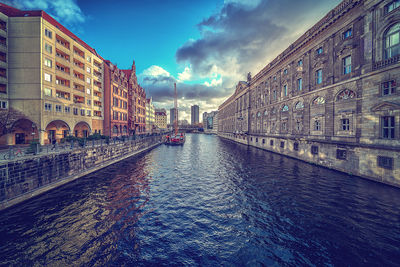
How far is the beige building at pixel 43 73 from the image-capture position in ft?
80.8

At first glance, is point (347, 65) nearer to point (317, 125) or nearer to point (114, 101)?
point (317, 125)

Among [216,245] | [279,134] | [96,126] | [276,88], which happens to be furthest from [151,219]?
[96,126]

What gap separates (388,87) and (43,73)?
4732 centimetres

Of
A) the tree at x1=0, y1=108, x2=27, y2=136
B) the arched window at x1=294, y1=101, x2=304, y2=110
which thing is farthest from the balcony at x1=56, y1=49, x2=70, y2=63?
the arched window at x1=294, y1=101, x2=304, y2=110

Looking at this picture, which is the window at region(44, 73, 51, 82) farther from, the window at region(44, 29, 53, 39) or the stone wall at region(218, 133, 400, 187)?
the stone wall at region(218, 133, 400, 187)

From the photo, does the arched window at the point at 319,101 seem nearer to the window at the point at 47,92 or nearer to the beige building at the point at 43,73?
the beige building at the point at 43,73

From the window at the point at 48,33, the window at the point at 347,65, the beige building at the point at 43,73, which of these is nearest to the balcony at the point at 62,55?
the beige building at the point at 43,73

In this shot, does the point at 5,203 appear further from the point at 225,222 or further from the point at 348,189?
the point at 348,189

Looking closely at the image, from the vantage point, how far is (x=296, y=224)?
29.3 ft

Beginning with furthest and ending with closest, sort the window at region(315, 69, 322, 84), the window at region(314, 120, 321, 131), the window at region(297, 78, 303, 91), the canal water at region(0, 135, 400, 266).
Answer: the window at region(297, 78, 303, 91) → the window at region(315, 69, 322, 84) → the window at region(314, 120, 321, 131) → the canal water at region(0, 135, 400, 266)

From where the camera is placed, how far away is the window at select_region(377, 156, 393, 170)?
13.7m

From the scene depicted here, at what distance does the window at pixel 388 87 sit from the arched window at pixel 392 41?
104 inches

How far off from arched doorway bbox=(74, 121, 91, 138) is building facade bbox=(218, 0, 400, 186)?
47.9m

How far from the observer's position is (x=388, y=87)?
568 inches
